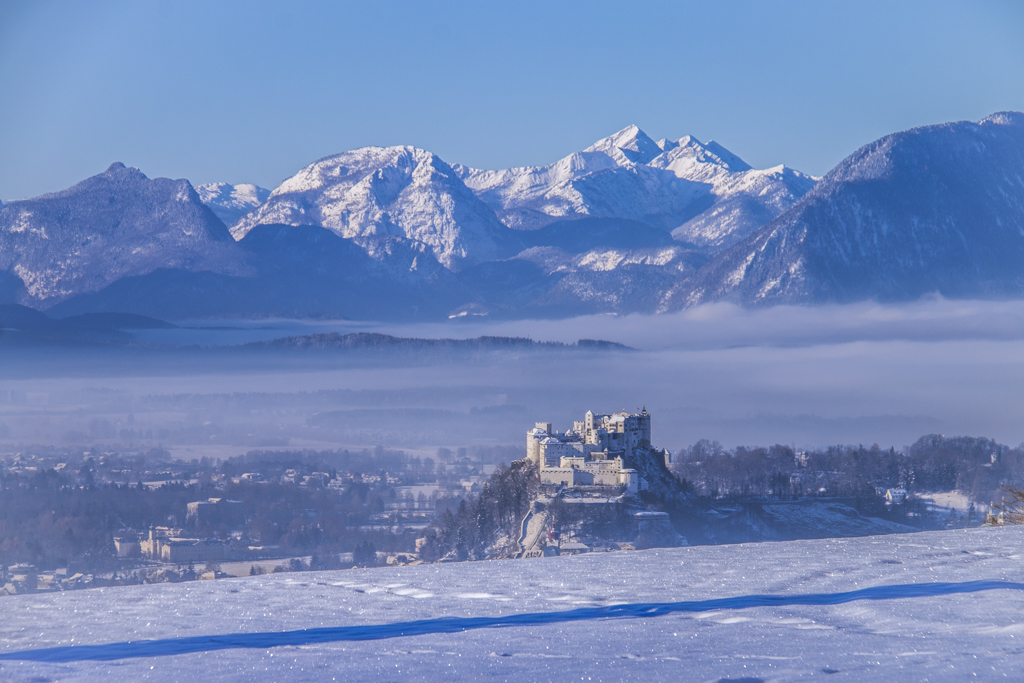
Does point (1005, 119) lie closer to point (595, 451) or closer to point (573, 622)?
point (595, 451)

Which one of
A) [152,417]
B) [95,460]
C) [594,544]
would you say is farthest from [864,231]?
[594,544]

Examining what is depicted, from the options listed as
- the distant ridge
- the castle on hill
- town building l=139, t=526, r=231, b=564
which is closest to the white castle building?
the castle on hill

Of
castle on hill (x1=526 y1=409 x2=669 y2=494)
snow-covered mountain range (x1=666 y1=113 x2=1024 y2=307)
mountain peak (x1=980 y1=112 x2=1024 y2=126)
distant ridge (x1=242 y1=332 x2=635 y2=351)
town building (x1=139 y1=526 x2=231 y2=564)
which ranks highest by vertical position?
mountain peak (x1=980 y1=112 x2=1024 y2=126)

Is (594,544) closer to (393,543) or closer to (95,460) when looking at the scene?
(393,543)

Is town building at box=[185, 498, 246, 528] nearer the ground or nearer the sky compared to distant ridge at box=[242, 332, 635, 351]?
nearer the ground

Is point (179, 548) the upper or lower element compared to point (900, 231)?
lower

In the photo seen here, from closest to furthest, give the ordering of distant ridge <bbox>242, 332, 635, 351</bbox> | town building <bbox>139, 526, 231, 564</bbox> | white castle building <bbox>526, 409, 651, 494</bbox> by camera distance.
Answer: town building <bbox>139, 526, 231, 564</bbox>
white castle building <bbox>526, 409, 651, 494</bbox>
distant ridge <bbox>242, 332, 635, 351</bbox>

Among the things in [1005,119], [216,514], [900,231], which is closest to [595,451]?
[216,514]

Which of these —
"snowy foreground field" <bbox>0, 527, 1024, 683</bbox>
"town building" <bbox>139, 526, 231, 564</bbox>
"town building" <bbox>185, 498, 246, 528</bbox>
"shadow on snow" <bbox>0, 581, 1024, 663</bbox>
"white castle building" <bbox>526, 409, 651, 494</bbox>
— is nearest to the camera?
"snowy foreground field" <bbox>0, 527, 1024, 683</bbox>

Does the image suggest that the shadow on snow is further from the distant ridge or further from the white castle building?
the distant ridge

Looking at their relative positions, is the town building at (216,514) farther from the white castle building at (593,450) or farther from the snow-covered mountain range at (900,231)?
the snow-covered mountain range at (900,231)
